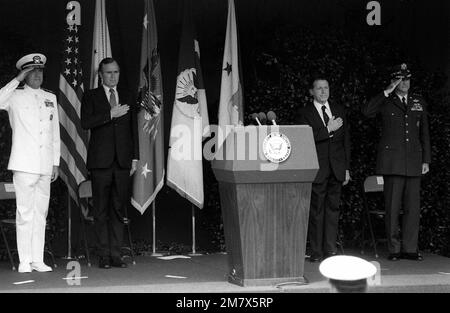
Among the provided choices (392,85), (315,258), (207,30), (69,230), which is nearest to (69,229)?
(69,230)

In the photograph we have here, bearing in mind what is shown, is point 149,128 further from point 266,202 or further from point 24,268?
point 266,202

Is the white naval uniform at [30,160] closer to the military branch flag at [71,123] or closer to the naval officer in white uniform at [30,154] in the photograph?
the naval officer in white uniform at [30,154]

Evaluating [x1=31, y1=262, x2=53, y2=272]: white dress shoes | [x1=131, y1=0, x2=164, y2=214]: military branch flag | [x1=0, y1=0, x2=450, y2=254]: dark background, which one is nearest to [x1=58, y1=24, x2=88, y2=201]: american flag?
[x1=0, y1=0, x2=450, y2=254]: dark background

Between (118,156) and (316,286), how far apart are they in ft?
7.02

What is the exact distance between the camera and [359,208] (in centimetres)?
817

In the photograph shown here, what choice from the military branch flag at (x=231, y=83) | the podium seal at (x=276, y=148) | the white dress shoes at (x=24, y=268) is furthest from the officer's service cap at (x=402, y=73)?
the white dress shoes at (x=24, y=268)

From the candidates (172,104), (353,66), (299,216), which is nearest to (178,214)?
(172,104)

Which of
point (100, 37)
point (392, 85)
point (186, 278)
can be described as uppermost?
Answer: point (100, 37)

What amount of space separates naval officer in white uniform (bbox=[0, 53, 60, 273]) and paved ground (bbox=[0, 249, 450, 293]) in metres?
0.29

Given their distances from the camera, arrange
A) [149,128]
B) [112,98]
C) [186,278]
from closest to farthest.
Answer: [186,278] → [112,98] → [149,128]

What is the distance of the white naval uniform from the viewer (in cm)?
663

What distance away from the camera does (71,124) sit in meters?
7.58

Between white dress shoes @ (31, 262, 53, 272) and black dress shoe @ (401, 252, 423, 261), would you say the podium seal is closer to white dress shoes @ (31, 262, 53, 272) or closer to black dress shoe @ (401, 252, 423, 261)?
white dress shoes @ (31, 262, 53, 272)

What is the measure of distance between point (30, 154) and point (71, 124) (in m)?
1.00
